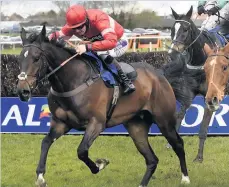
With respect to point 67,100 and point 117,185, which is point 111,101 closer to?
point 67,100

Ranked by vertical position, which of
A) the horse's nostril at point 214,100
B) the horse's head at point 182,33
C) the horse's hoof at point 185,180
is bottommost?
the horse's hoof at point 185,180

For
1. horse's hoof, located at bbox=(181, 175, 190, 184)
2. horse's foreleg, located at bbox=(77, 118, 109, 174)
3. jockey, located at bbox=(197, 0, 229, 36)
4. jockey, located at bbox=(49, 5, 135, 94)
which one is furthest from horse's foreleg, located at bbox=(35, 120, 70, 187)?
jockey, located at bbox=(197, 0, 229, 36)

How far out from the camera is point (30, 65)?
16.8 feet

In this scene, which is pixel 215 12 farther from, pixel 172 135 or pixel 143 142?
pixel 143 142

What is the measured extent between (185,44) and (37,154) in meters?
2.75

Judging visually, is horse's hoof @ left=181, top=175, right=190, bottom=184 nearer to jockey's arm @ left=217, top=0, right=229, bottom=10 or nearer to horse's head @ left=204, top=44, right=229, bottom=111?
horse's head @ left=204, top=44, right=229, bottom=111

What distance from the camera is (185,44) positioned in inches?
313

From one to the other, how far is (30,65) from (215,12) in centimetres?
412

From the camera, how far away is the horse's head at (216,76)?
4785 mm

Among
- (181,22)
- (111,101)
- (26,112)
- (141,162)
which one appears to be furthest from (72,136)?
(111,101)

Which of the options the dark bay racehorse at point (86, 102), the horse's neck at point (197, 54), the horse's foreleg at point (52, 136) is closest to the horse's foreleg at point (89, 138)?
the dark bay racehorse at point (86, 102)

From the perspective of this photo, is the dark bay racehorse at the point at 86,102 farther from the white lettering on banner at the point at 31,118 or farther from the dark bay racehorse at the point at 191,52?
the white lettering on banner at the point at 31,118

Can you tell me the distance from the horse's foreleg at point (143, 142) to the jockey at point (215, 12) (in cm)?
272

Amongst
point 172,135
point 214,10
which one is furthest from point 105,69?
point 214,10
